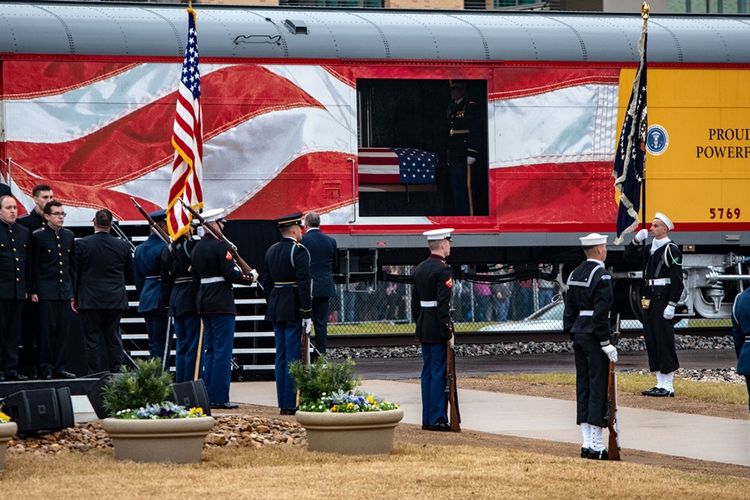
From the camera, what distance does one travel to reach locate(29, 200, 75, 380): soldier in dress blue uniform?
49.6ft

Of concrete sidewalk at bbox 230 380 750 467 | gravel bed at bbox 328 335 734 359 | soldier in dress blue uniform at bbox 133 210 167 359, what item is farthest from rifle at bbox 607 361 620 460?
gravel bed at bbox 328 335 734 359

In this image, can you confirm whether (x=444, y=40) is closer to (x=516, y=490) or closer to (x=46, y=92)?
(x=46, y=92)

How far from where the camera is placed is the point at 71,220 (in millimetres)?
20125

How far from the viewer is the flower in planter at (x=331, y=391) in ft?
39.3

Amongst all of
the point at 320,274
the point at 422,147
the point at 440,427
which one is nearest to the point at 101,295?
the point at 320,274

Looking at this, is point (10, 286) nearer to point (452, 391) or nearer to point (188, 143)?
point (188, 143)

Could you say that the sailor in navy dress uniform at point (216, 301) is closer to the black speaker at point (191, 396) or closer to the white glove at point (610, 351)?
the black speaker at point (191, 396)

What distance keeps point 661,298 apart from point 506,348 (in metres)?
6.55

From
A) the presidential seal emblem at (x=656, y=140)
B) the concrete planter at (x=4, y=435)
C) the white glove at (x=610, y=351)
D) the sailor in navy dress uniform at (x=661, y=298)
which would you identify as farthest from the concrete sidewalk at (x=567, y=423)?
the presidential seal emblem at (x=656, y=140)

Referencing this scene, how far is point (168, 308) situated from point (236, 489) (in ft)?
23.4

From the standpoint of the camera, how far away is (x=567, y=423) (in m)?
14.7

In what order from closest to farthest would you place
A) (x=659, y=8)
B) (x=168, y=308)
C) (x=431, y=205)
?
(x=168, y=308), (x=431, y=205), (x=659, y=8)

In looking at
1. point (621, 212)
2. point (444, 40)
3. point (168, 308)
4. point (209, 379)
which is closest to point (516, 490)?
point (209, 379)

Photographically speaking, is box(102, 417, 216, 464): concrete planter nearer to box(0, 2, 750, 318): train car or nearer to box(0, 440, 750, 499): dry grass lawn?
box(0, 440, 750, 499): dry grass lawn
